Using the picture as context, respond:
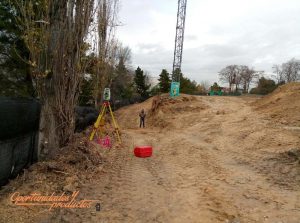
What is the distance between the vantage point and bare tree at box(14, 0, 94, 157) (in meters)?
6.48

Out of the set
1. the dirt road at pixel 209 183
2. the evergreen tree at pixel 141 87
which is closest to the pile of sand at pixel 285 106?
the dirt road at pixel 209 183

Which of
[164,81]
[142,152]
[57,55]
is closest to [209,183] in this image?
[142,152]

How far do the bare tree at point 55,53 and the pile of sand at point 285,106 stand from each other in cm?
992

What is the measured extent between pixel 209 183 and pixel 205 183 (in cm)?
9

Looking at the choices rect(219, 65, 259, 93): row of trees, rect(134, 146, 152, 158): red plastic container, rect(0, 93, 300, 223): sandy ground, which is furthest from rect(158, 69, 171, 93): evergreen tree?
rect(134, 146, 152, 158): red plastic container

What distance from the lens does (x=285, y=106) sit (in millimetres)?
15891

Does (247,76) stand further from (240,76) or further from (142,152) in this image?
(142,152)

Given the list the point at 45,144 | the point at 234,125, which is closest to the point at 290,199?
the point at 45,144

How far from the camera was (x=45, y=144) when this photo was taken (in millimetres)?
6680

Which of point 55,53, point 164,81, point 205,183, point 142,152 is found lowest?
point 205,183

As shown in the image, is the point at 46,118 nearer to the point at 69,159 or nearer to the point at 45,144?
the point at 45,144

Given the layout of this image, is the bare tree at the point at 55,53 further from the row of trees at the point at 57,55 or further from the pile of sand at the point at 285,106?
→ the pile of sand at the point at 285,106

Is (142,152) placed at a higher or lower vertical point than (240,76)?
lower

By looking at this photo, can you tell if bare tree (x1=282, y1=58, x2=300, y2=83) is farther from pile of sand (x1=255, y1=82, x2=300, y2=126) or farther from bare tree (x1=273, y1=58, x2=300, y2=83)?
pile of sand (x1=255, y1=82, x2=300, y2=126)
